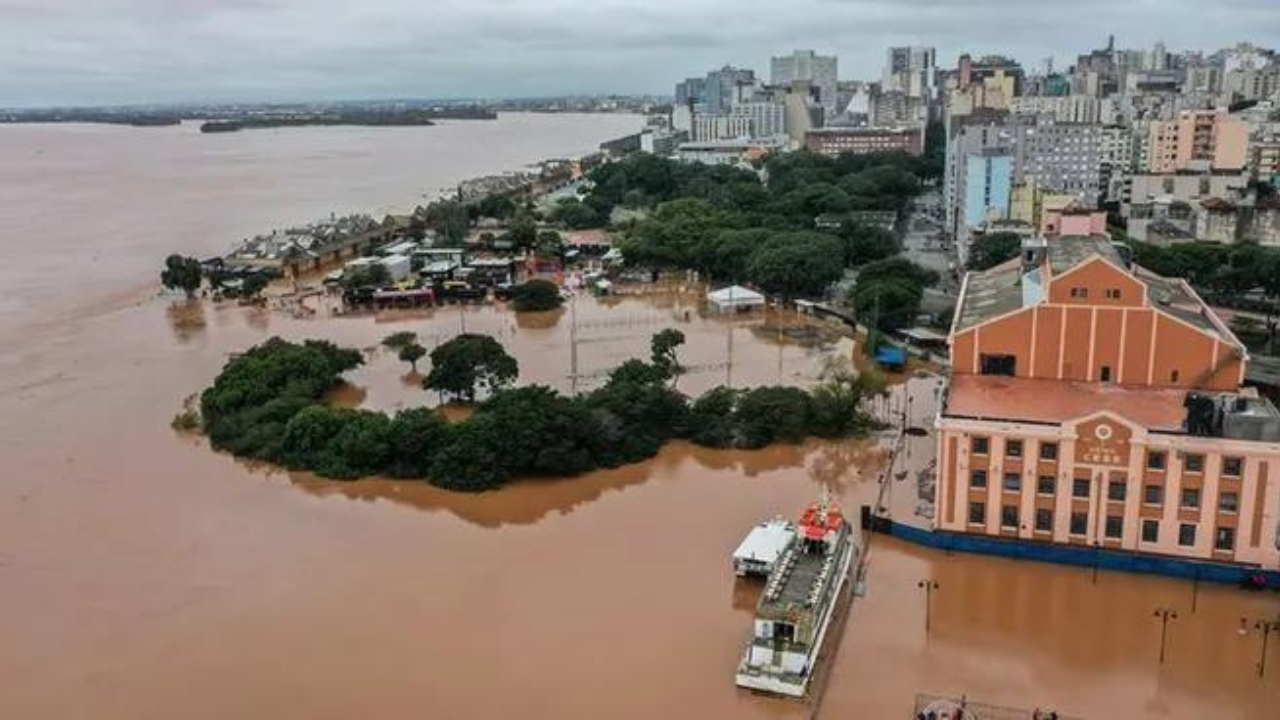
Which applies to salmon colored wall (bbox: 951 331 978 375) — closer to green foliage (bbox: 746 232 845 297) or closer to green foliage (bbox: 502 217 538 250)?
green foliage (bbox: 746 232 845 297)

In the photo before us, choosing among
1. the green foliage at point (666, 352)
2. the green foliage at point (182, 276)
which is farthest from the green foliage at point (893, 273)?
the green foliage at point (182, 276)

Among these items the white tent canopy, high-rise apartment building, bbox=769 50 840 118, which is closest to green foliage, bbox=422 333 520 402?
the white tent canopy

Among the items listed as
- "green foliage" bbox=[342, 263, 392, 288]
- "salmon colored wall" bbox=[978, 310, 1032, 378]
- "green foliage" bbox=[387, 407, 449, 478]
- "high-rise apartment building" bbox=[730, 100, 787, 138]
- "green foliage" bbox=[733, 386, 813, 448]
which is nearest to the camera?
"salmon colored wall" bbox=[978, 310, 1032, 378]

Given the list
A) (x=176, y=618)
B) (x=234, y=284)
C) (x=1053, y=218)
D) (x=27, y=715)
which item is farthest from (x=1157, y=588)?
(x=234, y=284)

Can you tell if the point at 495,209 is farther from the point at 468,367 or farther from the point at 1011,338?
the point at 1011,338

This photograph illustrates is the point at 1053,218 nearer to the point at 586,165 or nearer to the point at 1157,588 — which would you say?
the point at 1157,588

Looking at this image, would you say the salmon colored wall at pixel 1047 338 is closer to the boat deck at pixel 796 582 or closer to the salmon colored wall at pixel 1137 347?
the salmon colored wall at pixel 1137 347

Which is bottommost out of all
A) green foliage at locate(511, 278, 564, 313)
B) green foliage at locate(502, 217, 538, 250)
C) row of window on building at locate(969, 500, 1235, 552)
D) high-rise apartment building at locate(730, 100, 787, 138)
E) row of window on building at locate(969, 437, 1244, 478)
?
row of window on building at locate(969, 500, 1235, 552)
